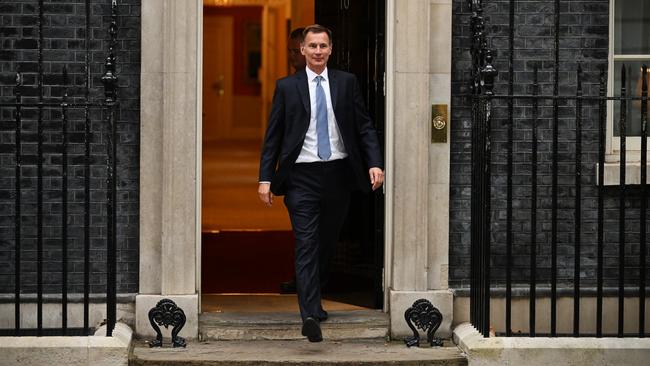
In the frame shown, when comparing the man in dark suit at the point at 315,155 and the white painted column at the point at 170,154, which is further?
the white painted column at the point at 170,154

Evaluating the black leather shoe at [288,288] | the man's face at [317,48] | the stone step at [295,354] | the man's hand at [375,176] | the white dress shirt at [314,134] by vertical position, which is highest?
the man's face at [317,48]

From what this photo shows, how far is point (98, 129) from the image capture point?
9641 mm

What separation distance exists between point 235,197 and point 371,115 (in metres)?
8.53

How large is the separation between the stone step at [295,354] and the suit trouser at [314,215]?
0.26 meters

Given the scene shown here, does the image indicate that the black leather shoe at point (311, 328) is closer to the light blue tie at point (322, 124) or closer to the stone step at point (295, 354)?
the stone step at point (295, 354)

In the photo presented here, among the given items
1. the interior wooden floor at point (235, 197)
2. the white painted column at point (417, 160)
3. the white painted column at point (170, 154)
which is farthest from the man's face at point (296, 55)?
the interior wooden floor at point (235, 197)

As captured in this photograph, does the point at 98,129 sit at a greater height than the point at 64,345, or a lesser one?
greater

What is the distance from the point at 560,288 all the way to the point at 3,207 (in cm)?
356

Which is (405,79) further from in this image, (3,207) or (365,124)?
(3,207)

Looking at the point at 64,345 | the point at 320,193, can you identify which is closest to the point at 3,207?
the point at 64,345

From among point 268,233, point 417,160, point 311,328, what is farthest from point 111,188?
point 268,233

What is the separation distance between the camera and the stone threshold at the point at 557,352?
8.88m

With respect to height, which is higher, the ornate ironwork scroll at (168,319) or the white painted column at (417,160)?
the white painted column at (417,160)

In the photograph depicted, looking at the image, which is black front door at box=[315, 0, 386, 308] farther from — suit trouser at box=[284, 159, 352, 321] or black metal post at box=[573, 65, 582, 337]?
black metal post at box=[573, 65, 582, 337]
